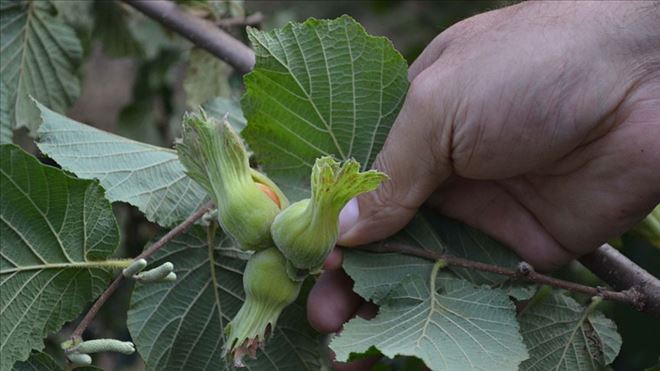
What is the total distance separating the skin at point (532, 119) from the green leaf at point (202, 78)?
0.62 meters

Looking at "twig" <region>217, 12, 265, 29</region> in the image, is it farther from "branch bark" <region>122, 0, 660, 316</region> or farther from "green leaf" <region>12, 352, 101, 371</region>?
"green leaf" <region>12, 352, 101, 371</region>

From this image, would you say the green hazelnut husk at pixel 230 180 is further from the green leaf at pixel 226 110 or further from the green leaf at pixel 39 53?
the green leaf at pixel 39 53

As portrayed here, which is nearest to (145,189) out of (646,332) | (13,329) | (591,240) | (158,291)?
(158,291)

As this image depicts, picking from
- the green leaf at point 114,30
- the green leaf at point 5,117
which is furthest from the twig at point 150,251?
the green leaf at point 114,30

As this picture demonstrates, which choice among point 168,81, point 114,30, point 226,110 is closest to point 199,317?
point 226,110

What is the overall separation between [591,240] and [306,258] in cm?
55

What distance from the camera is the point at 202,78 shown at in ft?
6.31

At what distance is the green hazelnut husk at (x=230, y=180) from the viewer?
1109mm

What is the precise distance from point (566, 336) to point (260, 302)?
0.48 meters

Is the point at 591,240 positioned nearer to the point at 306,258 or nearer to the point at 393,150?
the point at 393,150

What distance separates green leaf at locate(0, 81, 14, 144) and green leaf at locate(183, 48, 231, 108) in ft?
1.28

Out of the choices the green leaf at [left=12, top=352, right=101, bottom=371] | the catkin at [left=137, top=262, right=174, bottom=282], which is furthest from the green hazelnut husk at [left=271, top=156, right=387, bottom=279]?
the green leaf at [left=12, top=352, right=101, bottom=371]

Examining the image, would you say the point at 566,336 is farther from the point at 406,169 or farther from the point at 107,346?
the point at 107,346

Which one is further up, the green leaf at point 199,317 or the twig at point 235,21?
the twig at point 235,21
